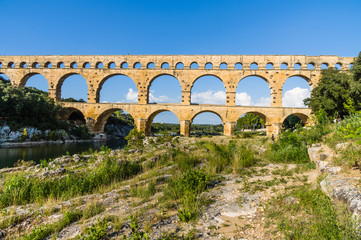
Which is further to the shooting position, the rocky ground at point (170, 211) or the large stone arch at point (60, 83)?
the large stone arch at point (60, 83)

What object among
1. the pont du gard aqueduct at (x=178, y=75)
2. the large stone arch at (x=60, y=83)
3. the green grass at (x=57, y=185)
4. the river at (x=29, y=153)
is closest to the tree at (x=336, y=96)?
the pont du gard aqueduct at (x=178, y=75)

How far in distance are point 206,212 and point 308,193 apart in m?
1.80

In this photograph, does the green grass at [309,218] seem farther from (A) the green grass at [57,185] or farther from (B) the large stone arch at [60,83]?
(B) the large stone arch at [60,83]

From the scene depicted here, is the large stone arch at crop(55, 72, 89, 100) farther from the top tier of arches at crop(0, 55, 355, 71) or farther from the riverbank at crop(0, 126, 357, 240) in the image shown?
the riverbank at crop(0, 126, 357, 240)

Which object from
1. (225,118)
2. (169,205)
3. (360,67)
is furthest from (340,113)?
(169,205)

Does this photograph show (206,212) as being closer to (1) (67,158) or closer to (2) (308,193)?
(2) (308,193)

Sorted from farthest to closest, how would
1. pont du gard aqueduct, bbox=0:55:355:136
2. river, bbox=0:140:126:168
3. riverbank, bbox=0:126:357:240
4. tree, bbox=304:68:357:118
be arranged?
pont du gard aqueduct, bbox=0:55:355:136, tree, bbox=304:68:357:118, river, bbox=0:140:126:168, riverbank, bbox=0:126:357:240

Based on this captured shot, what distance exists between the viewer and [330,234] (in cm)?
209

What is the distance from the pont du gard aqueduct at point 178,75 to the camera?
22.3 m

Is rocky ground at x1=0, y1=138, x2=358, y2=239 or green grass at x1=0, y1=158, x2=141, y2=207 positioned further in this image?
green grass at x1=0, y1=158, x2=141, y2=207

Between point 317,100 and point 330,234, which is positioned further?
point 317,100

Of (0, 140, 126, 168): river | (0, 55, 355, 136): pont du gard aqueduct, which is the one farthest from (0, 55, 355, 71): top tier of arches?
(0, 140, 126, 168): river

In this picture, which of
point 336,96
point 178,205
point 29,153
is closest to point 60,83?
point 29,153

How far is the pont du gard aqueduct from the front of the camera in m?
22.3
